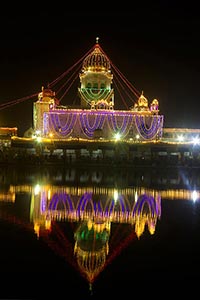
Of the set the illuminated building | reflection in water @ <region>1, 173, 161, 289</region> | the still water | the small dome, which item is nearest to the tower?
the small dome

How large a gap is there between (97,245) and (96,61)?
36.1 metres

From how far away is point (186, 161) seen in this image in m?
32.6

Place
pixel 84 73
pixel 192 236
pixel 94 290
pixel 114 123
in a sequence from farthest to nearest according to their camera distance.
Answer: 1. pixel 84 73
2. pixel 114 123
3. pixel 192 236
4. pixel 94 290

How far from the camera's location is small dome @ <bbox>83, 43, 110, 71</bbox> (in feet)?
140

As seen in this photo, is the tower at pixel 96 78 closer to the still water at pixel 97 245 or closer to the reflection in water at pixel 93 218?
the reflection in water at pixel 93 218

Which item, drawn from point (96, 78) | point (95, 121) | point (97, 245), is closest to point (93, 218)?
point (97, 245)

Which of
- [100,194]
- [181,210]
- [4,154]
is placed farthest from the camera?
[4,154]

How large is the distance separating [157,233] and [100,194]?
6.34 meters

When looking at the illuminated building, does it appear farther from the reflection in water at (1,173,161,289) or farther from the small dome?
the reflection in water at (1,173,161,289)

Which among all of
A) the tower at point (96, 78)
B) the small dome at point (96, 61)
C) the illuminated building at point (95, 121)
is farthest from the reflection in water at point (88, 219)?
the small dome at point (96, 61)

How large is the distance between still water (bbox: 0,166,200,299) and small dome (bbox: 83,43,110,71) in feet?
94.1

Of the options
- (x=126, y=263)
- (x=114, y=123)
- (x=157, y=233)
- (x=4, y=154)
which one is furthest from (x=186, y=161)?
(x=126, y=263)

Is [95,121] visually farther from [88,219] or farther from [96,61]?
[88,219]

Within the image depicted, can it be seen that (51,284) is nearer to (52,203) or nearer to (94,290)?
(94,290)
